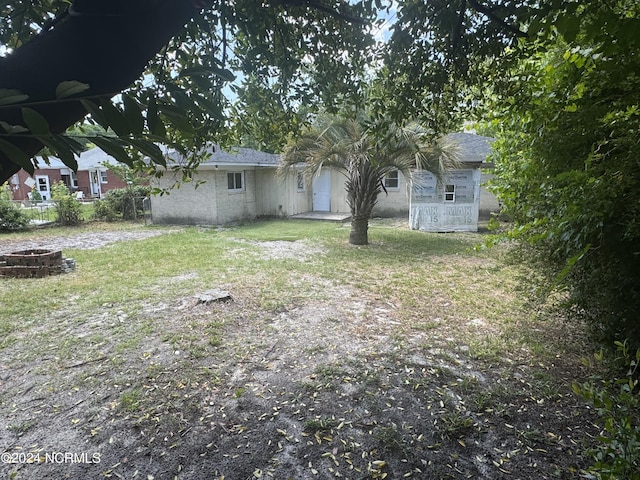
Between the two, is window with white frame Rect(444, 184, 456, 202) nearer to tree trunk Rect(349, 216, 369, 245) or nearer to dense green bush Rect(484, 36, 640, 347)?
tree trunk Rect(349, 216, 369, 245)

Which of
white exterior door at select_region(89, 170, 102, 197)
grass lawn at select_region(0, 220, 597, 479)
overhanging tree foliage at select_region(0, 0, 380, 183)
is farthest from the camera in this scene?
white exterior door at select_region(89, 170, 102, 197)

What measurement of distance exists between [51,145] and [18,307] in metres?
5.67

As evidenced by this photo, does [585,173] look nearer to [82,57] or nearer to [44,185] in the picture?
[82,57]

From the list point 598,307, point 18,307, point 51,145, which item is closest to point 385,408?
point 598,307

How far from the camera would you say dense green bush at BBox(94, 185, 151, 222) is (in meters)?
14.5

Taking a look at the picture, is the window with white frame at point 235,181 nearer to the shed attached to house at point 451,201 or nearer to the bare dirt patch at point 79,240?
the bare dirt patch at point 79,240

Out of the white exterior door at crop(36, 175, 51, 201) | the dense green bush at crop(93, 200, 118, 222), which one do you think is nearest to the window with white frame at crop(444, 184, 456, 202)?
the dense green bush at crop(93, 200, 118, 222)

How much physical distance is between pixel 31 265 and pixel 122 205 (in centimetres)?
873

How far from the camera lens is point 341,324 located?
4.44 m

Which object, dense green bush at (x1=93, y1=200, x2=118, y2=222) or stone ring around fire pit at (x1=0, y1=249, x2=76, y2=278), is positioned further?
dense green bush at (x1=93, y1=200, x2=118, y2=222)

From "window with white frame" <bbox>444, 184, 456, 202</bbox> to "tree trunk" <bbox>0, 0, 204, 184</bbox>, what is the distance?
39.3 ft

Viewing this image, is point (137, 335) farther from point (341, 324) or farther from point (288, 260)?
point (288, 260)

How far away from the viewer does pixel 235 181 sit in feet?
48.2

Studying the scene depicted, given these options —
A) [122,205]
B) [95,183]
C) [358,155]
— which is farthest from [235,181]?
[95,183]
